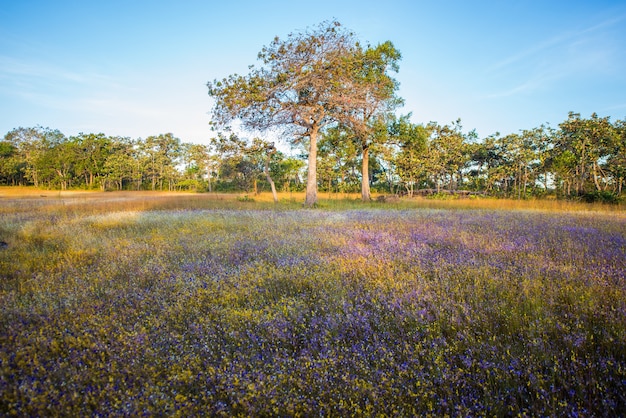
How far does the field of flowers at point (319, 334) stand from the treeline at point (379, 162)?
665 inches

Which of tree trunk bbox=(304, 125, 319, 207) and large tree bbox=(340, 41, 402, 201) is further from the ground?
large tree bbox=(340, 41, 402, 201)

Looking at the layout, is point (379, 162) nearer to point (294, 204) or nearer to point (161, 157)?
point (294, 204)

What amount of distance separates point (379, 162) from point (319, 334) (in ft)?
142

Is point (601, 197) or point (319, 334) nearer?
point (319, 334)

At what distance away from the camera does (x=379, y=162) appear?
4372cm

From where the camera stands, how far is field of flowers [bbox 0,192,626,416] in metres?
1.83

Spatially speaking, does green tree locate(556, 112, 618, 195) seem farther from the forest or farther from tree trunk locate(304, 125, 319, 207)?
tree trunk locate(304, 125, 319, 207)

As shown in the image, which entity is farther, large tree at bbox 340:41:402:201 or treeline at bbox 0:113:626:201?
treeline at bbox 0:113:626:201

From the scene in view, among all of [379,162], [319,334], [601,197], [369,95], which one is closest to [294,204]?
[369,95]

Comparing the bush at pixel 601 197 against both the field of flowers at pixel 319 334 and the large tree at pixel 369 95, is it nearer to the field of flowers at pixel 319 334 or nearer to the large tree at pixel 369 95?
→ the large tree at pixel 369 95

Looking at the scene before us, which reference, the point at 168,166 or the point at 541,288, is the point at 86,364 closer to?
the point at 541,288

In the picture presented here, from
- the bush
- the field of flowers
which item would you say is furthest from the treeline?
the field of flowers

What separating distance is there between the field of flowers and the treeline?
16.9 meters

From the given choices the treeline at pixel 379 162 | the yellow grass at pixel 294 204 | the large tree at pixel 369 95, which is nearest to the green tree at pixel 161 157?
the treeline at pixel 379 162
